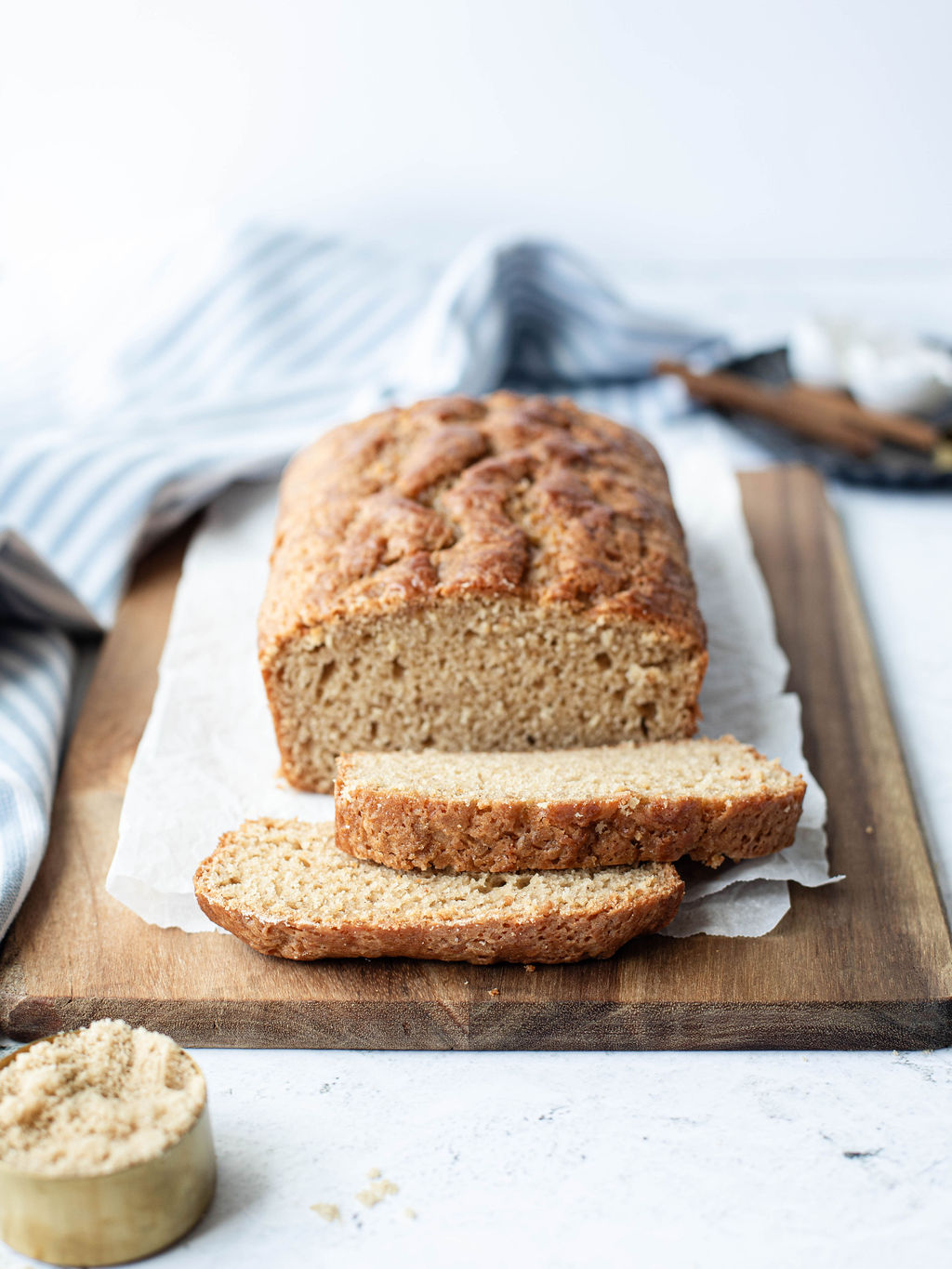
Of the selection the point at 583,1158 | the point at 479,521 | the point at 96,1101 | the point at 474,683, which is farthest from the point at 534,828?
the point at 96,1101

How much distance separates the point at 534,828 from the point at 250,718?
46.1 inches

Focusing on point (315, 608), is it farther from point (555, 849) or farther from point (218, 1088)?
point (218, 1088)

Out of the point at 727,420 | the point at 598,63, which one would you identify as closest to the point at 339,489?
the point at 727,420

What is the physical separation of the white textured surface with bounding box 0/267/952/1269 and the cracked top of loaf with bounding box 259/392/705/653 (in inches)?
44.6

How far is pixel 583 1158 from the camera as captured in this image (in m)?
2.47

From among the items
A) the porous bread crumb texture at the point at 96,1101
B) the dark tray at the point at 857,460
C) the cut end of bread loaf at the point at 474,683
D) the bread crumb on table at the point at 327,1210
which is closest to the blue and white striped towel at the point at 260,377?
the dark tray at the point at 857,460

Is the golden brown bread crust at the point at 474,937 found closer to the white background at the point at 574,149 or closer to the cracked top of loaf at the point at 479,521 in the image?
the cracked top of loaf at the point at 479,521

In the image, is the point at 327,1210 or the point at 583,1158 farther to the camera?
the point at 583,1158

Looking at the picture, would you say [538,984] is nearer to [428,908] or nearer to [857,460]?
[428,908]

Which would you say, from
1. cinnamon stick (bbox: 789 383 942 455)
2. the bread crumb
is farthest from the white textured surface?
cinnamon stick (bbox: 789 383 942 455)

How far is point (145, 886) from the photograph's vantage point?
308cm

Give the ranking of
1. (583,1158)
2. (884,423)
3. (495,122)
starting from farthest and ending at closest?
(495,122)
(884,423)
(583,1158)

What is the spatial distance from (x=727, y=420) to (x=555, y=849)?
3.28 metres

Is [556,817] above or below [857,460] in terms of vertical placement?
above
